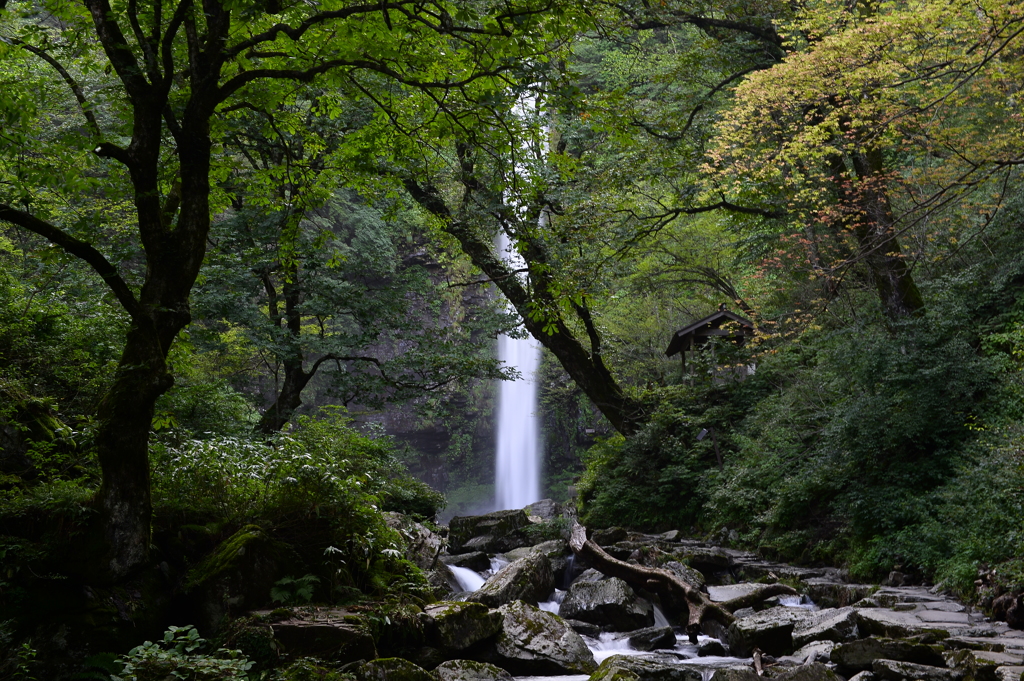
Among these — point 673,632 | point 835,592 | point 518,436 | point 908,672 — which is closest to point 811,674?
point 908,672

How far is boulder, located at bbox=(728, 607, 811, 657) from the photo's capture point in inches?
269

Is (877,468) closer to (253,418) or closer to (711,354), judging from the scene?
(711,354)

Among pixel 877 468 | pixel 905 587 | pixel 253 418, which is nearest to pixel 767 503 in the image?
pixel 877 468

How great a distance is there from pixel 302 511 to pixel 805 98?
956 cm

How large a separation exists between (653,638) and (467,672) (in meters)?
3.47

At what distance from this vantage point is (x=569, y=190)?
13.3m

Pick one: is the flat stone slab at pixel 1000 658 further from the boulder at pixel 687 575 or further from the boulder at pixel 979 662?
the boulder at pixel 687 575

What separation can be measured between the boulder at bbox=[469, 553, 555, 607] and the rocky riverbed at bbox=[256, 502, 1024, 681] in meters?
0.02

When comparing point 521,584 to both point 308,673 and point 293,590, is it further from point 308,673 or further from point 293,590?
point 308,673

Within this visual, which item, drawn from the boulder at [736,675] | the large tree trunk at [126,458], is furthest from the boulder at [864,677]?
the large tree trunk at [126,458]

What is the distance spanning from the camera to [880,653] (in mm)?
5500

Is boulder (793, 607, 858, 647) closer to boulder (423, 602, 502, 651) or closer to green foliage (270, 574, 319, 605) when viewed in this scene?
boulder (423, 602, 502, 651)

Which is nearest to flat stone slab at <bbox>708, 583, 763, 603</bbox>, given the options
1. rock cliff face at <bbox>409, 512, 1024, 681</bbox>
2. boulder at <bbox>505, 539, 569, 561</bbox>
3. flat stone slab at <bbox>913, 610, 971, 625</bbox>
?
rock cliff face at <bbox>409, 512, 1024, 681</bbox>

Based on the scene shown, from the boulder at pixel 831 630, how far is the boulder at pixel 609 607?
2325 millimetres
